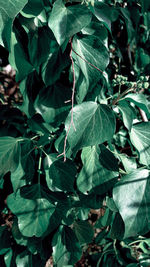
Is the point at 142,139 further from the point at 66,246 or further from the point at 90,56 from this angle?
the point at 66,246

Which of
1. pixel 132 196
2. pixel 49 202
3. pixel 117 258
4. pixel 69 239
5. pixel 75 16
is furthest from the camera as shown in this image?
pixel 117 258

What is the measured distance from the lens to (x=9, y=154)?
0.70 m

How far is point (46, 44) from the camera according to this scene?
0.61 meters

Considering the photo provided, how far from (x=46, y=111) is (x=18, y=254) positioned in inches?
23.3

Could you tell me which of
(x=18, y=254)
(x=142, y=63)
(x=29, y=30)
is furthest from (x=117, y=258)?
(x=29, y=30)

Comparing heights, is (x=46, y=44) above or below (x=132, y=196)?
above

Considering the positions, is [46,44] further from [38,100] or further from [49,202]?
[49,202]

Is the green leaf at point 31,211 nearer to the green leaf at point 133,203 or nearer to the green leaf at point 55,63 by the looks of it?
the green leaf at point 133,203

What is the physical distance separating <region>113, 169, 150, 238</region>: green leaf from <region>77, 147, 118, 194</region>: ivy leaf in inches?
3.0

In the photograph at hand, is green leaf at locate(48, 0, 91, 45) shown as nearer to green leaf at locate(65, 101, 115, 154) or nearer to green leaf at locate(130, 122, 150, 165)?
green leaf at locate(65, 101, 115, 154)

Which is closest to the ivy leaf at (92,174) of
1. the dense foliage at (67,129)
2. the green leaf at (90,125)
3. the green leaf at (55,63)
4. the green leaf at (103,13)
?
the dense foliage at (67,129)

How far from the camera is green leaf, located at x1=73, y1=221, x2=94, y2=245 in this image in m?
0.96

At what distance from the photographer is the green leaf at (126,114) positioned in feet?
2.09

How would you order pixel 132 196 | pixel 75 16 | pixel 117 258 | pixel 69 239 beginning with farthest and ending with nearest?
pixel 117 258, pixel 69 239, pixel 132 196, pixel 75 16
